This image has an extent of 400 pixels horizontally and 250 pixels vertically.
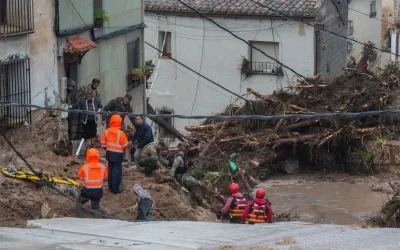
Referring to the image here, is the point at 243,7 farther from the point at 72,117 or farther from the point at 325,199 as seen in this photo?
the point at 72,117

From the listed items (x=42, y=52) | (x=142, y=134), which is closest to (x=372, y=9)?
(x=42, y=52)

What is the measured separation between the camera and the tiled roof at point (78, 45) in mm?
20797

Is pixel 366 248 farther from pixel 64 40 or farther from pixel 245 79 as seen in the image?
pixel 245 79

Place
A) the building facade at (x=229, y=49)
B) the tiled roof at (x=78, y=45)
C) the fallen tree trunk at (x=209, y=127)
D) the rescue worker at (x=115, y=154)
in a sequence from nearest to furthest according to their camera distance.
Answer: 1. the rescue worker at (x=115, y=154)
2. the tiled roof at (x=78, y=45)
3. the fallen tree trunk at (x=209, y=127)
4. the building facade at (x=229, y=49)

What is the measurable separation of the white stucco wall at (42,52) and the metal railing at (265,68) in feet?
39.1

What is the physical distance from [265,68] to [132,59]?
652 centimetres

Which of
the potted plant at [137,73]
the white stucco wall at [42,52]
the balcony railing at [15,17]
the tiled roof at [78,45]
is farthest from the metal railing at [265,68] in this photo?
the balcony railing at [15,17]

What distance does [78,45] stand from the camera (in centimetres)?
2106

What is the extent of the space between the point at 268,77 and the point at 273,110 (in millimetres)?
8091

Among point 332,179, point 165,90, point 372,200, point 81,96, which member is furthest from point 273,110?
point 165,90

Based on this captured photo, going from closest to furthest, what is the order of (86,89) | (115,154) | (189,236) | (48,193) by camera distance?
1. (189,236)
2. (48,193)
3. (115,154)
4. (86,89)

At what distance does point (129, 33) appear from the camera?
25.8m

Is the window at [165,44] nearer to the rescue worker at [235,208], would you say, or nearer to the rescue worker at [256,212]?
the rescue worker at [235,208]

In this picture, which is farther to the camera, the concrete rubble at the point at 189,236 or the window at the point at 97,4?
the window at the point at 97,4
